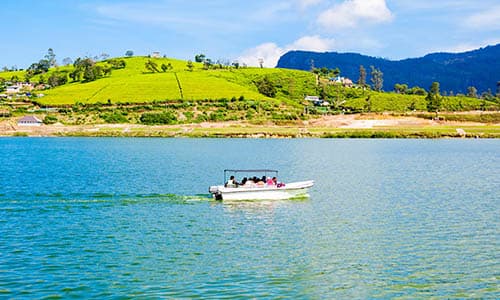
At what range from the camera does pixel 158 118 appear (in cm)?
17138

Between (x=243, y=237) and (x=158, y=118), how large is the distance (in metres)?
140

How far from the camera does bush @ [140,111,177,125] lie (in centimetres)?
17025

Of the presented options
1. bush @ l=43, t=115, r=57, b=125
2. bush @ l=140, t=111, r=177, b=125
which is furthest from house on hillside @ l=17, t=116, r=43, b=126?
bush @ l=140, t=111, r=177, b=125

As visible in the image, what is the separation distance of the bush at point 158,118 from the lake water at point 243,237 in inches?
3948

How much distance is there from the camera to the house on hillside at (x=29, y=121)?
6722 inches

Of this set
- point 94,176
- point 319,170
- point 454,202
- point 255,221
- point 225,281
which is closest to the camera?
point 225,281

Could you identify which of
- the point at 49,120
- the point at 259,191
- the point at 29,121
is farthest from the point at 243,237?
the point at 29,121

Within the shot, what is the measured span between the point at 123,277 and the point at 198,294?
446cm

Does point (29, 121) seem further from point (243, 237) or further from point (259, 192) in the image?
point (243, 237)

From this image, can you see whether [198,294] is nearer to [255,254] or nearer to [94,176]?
[255,254]

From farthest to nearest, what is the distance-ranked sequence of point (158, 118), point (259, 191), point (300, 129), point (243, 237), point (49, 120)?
point (49, 120) < point (158, 118) < point (300, 129) < point (259, 191) < point (243, 237)

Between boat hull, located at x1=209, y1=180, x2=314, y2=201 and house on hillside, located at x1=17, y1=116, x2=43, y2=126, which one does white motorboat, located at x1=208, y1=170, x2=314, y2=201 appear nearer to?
boat hull, located at x1=209, y1=180, x2=314, y2=201

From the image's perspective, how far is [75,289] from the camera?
2488 centimetres

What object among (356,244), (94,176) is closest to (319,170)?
(94,176)
